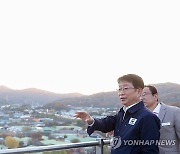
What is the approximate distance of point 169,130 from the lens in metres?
3.24

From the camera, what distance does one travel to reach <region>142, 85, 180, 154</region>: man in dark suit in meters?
3.21

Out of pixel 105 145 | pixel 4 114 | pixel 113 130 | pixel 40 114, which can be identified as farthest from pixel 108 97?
pixel 113 130

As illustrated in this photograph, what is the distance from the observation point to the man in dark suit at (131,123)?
246 cm

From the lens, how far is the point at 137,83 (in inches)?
106

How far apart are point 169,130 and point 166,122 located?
0.26 ft

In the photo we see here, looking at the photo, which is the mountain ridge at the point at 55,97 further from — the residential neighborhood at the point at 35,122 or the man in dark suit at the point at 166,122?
the man in dark suit at the point at 166,122

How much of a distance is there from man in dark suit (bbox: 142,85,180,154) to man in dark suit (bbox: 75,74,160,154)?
0.62 meters

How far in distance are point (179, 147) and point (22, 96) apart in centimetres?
587

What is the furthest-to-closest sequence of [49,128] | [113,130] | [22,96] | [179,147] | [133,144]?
[22,96]
[49,128]
[179,147]
[113,130]
[133,144]

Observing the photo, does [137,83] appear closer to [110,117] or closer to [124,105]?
[124,105]

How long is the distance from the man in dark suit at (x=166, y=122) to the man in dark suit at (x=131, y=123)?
0.62 m

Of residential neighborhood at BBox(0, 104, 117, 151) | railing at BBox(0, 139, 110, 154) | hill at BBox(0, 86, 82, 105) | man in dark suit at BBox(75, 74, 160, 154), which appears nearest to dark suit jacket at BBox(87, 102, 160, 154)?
man in dark suit at BBox(75, 74, 160, 154)

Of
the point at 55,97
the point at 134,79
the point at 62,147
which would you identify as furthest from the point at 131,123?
the point at 55,97

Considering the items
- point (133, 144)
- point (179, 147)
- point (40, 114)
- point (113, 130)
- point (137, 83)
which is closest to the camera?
point (133, 144)
